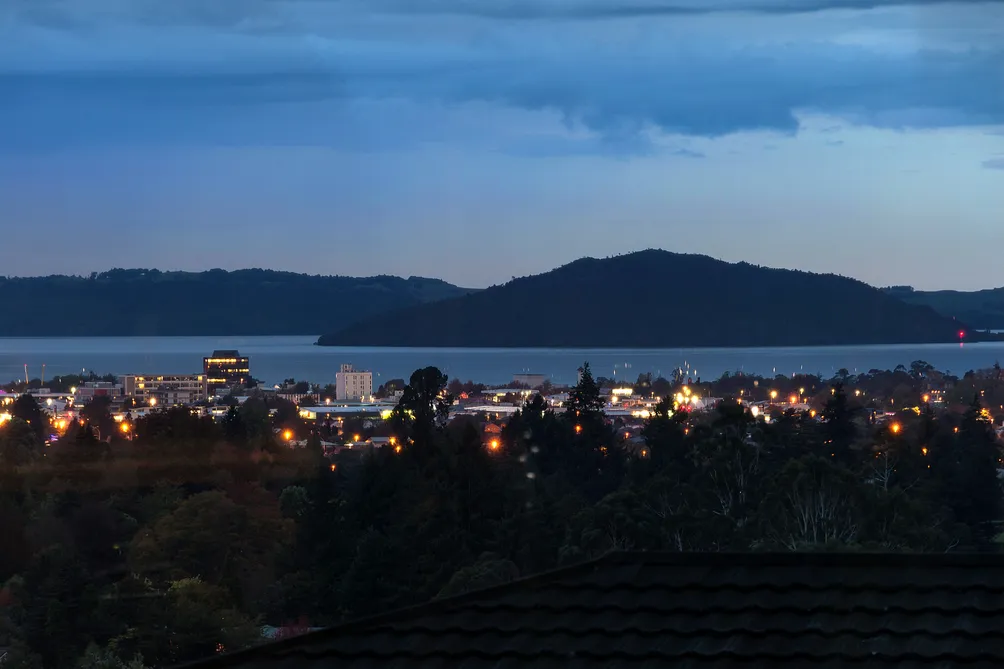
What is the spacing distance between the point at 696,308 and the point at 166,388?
249 feet

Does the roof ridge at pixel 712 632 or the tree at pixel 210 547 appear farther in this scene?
the tree at pixel 210 547

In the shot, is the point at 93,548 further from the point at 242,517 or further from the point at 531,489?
the point at 531,489

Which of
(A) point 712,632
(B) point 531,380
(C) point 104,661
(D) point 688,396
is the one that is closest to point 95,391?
(B) point 531,380

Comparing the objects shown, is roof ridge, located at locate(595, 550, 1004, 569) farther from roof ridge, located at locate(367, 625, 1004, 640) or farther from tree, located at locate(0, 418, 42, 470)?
tree, located at locate(0, 418, 42, 470)

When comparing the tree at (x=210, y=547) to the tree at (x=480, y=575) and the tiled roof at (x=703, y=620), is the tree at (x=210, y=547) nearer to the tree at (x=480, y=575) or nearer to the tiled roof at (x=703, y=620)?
the tree at (x=480, y=575)

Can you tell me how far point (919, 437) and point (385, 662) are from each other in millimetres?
38581

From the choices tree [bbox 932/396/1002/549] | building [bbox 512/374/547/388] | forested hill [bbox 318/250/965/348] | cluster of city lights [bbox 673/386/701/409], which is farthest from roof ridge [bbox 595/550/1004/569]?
forested hill [bbox 318/250/965/348]

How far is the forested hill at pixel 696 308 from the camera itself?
533ft

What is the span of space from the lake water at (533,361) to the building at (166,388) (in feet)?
64.1

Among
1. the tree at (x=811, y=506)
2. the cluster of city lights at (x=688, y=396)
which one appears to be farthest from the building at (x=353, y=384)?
the tree at (x=811, y=506)

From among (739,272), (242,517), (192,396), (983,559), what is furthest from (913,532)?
(739,272)

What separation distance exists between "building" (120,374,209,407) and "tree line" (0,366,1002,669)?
205 feet

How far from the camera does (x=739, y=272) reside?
161250mm

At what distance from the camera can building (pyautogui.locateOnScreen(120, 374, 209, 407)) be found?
104 m
